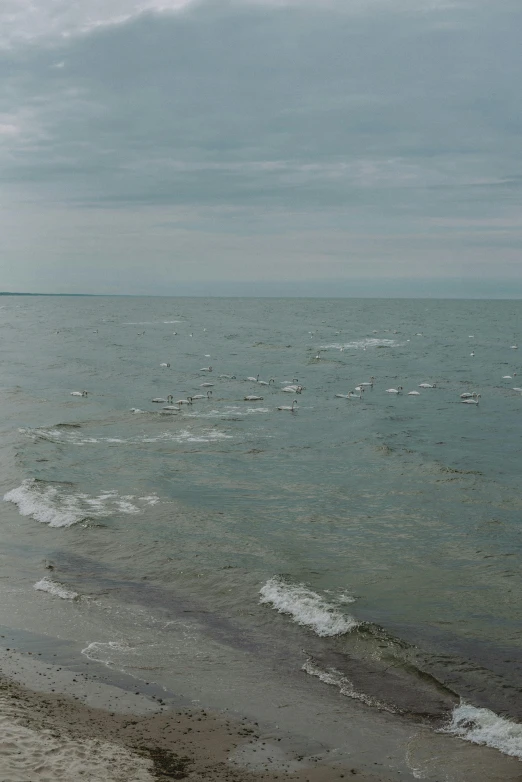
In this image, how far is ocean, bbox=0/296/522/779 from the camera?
453 inches

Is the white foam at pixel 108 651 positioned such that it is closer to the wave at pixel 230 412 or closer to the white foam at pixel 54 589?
the white foam at pixel 54 589

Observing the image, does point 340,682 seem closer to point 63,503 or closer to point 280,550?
point 280,550

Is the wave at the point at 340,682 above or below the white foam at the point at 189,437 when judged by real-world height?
below

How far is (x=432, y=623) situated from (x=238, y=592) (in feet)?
13.6

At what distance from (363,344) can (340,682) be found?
74.0 m

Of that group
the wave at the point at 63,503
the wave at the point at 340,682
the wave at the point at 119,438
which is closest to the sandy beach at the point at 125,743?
the wave at the point at 340,682

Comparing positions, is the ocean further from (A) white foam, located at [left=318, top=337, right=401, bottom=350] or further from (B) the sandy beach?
(A) white foam, located at [left=318, top=337, right=401, bottom=350]

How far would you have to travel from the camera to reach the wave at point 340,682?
35.1ft

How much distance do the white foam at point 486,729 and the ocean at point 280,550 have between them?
0.03m

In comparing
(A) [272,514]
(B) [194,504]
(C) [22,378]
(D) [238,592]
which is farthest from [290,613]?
(C) [22,378]

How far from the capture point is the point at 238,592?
15.1 metres

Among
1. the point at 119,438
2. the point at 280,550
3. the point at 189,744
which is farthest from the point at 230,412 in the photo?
the point at 189,744

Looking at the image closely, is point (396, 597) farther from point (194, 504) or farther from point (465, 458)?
point (465, 458)

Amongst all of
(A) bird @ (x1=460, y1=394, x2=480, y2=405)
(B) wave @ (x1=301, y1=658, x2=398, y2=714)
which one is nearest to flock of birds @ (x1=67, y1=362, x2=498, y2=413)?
(A) bird @ (x1=460, y1=394, x2=480, y2=405)
